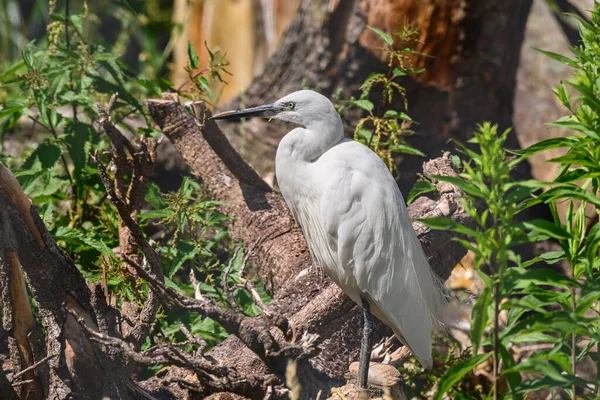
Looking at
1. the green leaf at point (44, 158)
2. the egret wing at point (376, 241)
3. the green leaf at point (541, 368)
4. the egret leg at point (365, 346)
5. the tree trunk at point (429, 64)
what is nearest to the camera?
the green leaf at point (541, 368)

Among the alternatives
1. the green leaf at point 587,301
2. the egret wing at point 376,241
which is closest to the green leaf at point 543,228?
the green leaf at point 587,301

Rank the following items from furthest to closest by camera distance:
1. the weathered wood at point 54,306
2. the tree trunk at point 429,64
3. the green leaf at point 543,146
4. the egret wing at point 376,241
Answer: the tree trunk at point 429,64 < the egret wing at point 376,241 < the weathered wood at point 54,306 < the green leaf at point 543,146

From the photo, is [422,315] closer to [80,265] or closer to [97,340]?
[97,340]

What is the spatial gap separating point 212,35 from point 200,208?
3264 mm

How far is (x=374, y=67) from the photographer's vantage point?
11.5 ft

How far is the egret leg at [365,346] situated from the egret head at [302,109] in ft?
1.76

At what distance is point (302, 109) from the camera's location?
7.12ft

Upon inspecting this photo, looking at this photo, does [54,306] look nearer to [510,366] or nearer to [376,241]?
[376,241]

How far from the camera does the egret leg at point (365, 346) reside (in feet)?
6.41

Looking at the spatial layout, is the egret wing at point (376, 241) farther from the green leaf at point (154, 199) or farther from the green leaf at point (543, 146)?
the green leaf at point (154, 199)

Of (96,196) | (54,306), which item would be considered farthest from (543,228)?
(96,196)

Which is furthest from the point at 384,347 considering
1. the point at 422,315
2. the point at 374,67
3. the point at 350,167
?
the point at 374,67

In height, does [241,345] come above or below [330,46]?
below

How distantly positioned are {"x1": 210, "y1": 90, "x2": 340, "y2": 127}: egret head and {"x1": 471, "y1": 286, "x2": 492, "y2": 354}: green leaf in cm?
95
